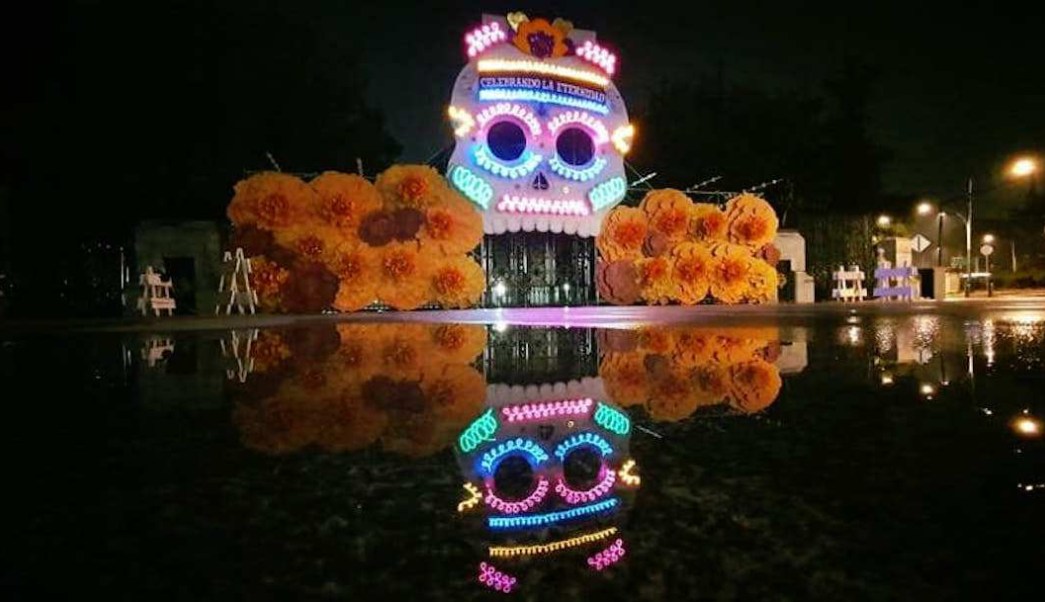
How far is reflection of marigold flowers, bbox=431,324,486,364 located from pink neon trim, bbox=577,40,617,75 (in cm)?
1184

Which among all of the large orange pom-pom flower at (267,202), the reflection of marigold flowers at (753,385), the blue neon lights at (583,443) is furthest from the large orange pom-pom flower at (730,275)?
the blue neon lights at (583,443)

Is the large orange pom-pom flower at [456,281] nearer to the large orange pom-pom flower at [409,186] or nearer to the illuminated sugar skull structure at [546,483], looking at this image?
the large orange pom-pom flower at [409,186]

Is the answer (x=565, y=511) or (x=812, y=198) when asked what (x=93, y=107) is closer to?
(x=565, y=511)

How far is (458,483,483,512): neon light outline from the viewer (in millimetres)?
2857

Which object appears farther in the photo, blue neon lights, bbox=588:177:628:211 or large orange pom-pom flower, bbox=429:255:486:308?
blue neon lights, bbox=588:177:628:211

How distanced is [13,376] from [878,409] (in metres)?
7.93

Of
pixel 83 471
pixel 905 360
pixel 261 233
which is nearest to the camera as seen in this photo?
pixel 83 471

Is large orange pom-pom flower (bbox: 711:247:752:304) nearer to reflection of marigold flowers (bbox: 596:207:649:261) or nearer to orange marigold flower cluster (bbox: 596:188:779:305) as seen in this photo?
orange marigold flower cluster (bbox: 596:188:779:305)

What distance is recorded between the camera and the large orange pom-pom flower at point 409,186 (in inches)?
782

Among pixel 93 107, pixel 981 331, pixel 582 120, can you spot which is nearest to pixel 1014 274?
pixel 582 120

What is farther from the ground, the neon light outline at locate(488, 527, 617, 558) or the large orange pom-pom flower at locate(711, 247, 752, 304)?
the large orange pom-pom flower at locate(711, 247, 752, 304)

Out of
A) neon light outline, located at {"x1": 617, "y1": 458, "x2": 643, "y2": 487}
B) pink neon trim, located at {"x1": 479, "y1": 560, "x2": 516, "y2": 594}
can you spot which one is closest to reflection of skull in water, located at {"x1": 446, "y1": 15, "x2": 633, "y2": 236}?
neon light outline, located at {"x1": 617, "y1": 458, "x2": 643, "y2": 487}

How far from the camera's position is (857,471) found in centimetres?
326

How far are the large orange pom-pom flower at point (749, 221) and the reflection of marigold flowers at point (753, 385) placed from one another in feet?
56.9
